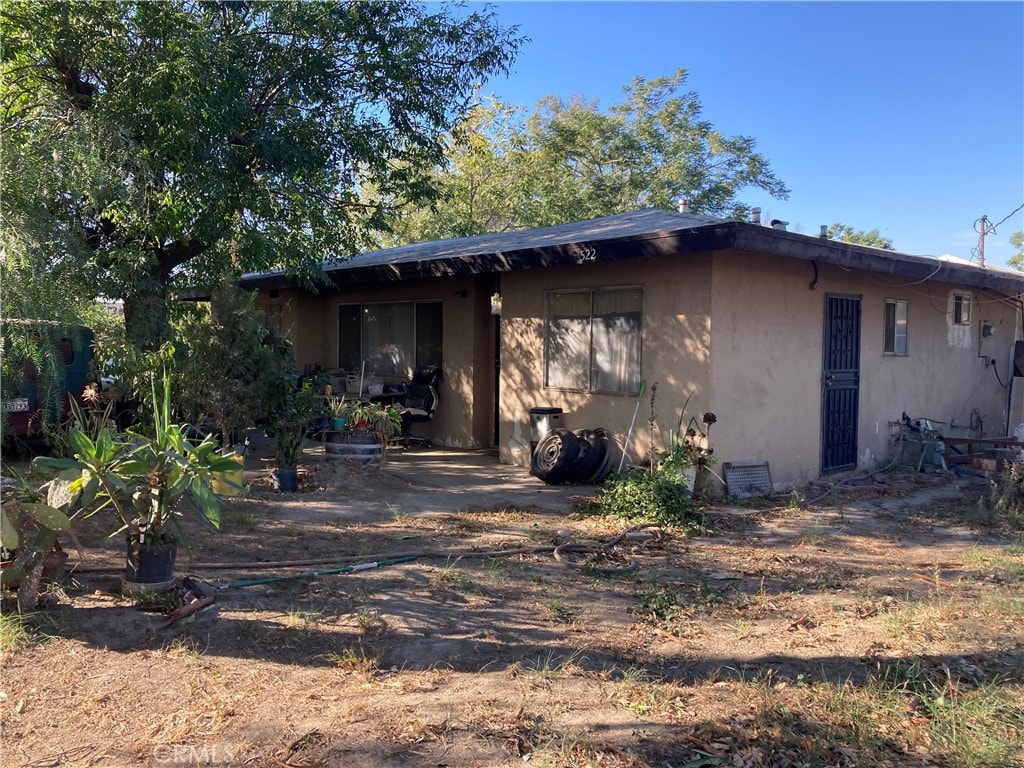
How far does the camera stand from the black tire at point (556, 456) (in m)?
8.78

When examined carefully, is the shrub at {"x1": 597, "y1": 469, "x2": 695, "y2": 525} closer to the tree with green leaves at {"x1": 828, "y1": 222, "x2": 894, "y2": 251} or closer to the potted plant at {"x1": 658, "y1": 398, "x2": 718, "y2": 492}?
the potted plant at {"x1": 658, "y1": 398, "x2": 718, "y2": 492}

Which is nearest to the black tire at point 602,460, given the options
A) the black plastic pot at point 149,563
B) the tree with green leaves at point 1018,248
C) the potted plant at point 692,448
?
the potted plant at point 692,448

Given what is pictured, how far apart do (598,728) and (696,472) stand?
5.06 metres

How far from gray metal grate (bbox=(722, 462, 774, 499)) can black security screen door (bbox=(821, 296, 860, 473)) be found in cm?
134

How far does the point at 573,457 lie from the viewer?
8.80 m

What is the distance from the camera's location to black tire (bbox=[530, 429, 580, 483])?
8.78 metres

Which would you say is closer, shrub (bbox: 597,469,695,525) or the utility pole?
shrub (bbox: 597,469,695,525)

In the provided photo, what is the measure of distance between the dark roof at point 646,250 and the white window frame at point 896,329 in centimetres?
43

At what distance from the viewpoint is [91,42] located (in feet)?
23.3

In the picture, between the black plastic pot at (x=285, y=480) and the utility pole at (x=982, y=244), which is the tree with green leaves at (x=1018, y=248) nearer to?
the utility pole at (x=982, y=244)

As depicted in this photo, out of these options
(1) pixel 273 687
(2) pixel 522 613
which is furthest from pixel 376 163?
(1) pixel 273 687

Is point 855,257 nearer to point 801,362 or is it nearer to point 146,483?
point 801,362

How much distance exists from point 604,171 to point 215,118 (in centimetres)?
1918

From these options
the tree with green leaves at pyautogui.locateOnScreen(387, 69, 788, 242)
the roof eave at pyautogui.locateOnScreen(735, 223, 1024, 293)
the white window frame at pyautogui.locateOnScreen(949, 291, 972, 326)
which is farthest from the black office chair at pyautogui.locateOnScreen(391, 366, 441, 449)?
the tree with green leaves at pyautogui.locateOnScreen(387, 69, 788, 242)
